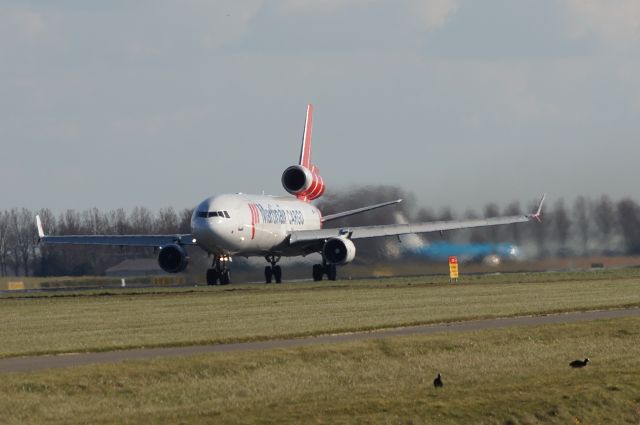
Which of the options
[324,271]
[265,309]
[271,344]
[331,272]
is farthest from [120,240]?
[271,344]

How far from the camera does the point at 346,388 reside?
25266mm

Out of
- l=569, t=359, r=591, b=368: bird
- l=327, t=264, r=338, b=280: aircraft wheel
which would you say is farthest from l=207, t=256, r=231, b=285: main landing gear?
l=569, t=359, r=591, b=368: bird

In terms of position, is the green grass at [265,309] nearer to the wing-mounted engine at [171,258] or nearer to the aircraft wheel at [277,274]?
the wing-mounted engine at [171,258]

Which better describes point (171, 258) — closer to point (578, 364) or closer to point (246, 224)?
point (246, 224)

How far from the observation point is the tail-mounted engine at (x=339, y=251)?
71.9 m

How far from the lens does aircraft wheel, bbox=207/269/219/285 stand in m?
70.2

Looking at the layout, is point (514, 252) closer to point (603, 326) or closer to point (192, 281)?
point (192, 281)

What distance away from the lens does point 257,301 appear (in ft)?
163

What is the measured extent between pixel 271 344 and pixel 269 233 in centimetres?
4208

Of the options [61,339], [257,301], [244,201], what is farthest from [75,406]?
[244,201]

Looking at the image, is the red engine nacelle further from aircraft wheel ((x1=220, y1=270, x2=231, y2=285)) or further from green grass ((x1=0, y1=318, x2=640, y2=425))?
green grass ((x1=0, y1=318, x2=640, y2=425))

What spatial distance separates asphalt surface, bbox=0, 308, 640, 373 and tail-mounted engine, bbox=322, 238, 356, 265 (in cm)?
3263

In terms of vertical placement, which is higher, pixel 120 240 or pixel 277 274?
pixel 120 240

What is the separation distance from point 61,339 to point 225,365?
7.64 meters
